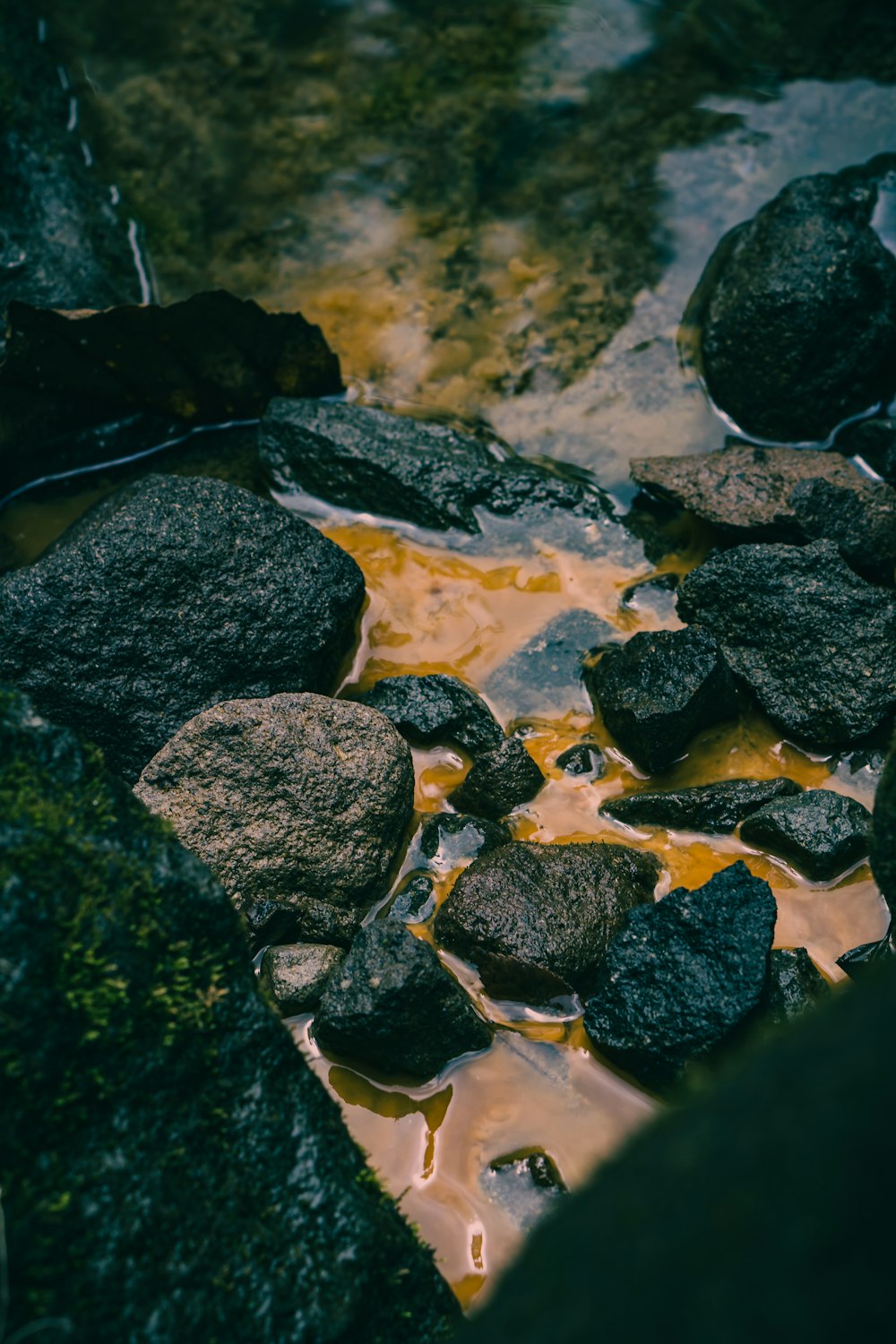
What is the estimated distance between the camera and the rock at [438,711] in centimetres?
335

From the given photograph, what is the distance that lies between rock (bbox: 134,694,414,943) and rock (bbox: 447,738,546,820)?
215 millimetres

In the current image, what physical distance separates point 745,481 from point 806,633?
2.19 feet

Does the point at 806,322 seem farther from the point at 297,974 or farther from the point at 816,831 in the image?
the point at 297,974

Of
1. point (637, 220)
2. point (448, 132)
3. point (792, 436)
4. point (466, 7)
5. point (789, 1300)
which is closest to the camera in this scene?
point (789, 1300)

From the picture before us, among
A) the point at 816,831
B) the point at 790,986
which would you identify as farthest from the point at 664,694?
the point at 790,986

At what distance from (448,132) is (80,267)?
1.85 meters

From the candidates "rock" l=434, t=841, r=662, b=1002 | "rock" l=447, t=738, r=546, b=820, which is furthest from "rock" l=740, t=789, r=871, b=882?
"rock" l=447, t=738, r=546, b=820

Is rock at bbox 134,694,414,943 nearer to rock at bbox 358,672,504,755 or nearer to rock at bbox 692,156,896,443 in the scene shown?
rock at bbox 358,672,504,755

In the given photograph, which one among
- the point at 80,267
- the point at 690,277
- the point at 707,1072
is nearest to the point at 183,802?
the point at 707,1072

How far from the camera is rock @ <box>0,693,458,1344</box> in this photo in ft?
6.04

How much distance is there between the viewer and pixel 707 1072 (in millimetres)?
2494

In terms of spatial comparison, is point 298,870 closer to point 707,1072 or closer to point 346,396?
point 707,1072

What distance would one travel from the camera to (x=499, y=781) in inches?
126

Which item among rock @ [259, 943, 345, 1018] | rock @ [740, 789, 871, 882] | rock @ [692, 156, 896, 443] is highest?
rock @ [692, 156, 896, 443]
